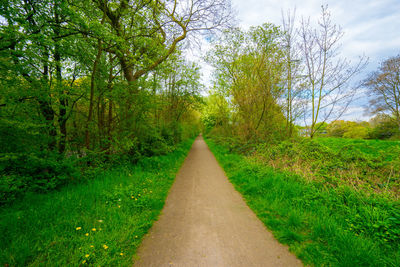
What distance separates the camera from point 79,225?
2744 millimetres

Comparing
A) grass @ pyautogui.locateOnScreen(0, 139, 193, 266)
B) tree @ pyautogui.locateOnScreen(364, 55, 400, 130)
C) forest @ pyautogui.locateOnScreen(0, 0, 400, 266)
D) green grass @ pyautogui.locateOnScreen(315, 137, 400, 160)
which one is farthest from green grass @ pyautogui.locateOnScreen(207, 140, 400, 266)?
tree @ pyautogui.locateOnScreen(364, 55, 400, 130)

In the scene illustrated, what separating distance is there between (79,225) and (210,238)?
2.53 m

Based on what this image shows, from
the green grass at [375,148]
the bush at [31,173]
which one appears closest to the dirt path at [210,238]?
the bush at [31,173]

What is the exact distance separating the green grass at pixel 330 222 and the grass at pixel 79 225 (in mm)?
2828

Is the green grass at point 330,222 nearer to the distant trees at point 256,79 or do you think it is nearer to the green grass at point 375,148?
the green grass at point 375,148

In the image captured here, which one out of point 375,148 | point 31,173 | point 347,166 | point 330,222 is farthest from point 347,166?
point 31,173

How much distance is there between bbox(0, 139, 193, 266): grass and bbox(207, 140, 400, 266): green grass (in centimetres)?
283

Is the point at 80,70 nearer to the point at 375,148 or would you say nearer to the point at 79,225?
the point at 79,225

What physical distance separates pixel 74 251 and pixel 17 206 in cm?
237

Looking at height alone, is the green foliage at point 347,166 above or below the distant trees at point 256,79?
below

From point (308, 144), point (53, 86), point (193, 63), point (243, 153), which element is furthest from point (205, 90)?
point (53, 86)

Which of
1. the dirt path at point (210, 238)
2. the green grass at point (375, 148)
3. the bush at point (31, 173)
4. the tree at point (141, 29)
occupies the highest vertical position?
the tree at point (141, 29)

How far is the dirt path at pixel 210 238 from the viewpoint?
2283 millimetres

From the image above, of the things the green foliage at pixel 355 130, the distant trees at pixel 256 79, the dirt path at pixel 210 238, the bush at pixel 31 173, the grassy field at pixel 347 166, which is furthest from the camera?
the green foliage at pixel 355 130
